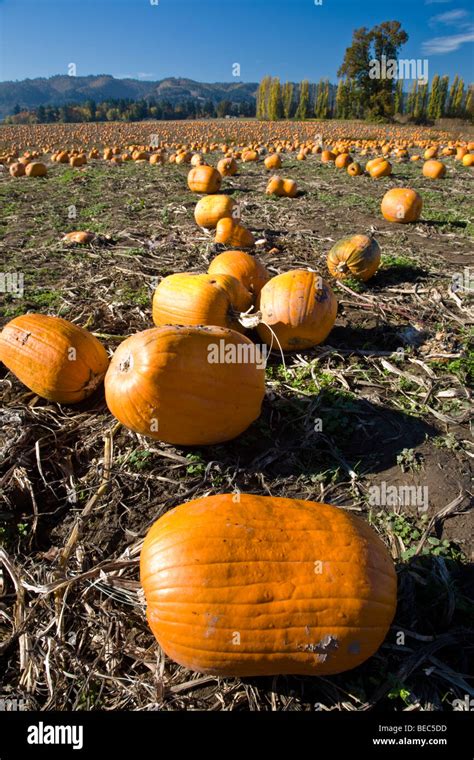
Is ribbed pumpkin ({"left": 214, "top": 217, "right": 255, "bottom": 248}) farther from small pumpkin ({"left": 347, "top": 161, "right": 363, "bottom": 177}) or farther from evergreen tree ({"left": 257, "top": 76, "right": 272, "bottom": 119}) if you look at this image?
evergreen tree ({"left": 257, "top": 76, "right": 272, "bottom": 119})

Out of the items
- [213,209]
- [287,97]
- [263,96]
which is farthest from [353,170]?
[263,96]

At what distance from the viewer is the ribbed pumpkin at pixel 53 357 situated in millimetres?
3496

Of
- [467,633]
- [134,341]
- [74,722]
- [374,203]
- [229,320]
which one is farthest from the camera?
[374,203]

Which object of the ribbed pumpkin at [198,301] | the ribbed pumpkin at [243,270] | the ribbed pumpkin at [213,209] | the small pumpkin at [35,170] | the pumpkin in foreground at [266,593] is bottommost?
the pumpkin in foreground at [266,593]

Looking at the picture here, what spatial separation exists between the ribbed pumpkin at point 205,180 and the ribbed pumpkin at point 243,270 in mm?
8315

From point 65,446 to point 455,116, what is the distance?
72.9m

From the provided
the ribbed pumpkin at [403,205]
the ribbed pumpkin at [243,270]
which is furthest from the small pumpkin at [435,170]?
the ribbed pumpkin at [243,270]

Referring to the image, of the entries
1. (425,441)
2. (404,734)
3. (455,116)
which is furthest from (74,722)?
(455,116)

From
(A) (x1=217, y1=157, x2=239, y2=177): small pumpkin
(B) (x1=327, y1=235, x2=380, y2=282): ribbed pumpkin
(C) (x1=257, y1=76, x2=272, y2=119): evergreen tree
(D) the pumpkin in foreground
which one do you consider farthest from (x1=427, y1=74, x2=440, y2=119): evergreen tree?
(D) the pumpkin in foreground

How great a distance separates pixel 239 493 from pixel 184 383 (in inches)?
32.9

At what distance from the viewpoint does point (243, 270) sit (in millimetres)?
4660

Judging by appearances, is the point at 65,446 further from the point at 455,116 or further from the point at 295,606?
the point at 455,116

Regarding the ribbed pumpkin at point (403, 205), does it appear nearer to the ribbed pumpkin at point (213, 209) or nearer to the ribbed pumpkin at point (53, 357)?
the ribbed pumpkin at point (213, 209)

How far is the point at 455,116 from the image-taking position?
5994 cm
